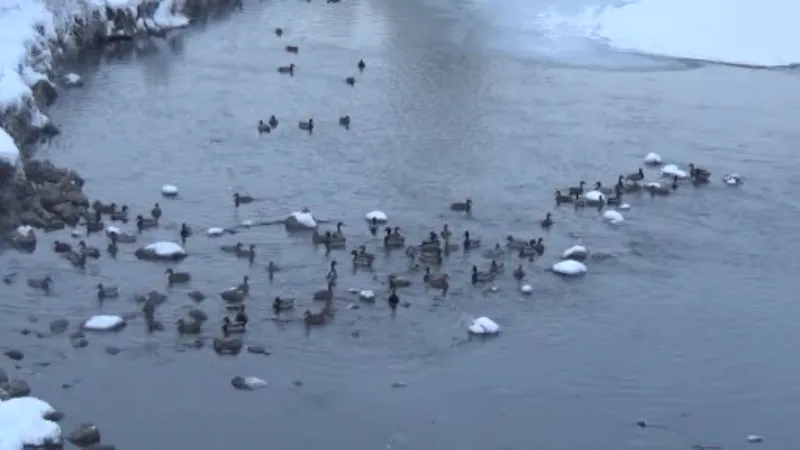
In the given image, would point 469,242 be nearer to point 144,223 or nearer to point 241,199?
point 241,199

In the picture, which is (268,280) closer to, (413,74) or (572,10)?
(413,74)

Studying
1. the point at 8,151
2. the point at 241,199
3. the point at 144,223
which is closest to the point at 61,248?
the point at 144,223

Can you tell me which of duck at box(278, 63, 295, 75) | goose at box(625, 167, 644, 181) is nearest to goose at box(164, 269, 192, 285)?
goose at box(625, 167, 644, 181)

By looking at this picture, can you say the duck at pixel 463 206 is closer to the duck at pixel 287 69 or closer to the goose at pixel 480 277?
the goose at pixel 480 277

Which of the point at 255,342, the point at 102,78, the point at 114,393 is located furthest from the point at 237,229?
the point at 102,78

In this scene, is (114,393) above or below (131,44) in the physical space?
below

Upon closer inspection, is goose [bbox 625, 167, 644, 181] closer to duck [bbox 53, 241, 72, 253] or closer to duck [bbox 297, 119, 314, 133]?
duck [bbox 297, 119, 314, 133]

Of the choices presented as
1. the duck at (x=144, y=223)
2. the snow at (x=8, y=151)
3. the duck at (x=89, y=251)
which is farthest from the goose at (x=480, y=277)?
the snow at (x=8, y=151)
